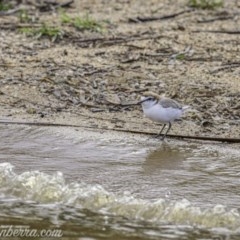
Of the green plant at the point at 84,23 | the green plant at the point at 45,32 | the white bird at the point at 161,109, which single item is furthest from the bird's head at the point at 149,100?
the green plant at the point at 84,23

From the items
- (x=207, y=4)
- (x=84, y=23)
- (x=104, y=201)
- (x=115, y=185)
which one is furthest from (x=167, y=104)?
(x=207, y=4)

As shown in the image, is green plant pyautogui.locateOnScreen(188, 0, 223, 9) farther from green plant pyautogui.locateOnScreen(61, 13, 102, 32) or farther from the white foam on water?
the white foam on water

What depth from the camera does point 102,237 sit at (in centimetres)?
659

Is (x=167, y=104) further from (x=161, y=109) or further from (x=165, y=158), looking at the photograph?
(x=165, y=158)

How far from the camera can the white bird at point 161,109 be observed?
28.1 feet

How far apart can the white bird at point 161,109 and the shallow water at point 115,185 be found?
215mm

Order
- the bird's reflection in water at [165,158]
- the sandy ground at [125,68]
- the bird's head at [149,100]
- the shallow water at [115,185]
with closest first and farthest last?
the shallow water at [115,185] → the bird's reflection in water at [165,158] → the bird's head at [149,100] → the sandy ground at [125,68]

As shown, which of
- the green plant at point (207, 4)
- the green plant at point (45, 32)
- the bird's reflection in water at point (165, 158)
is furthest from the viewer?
the green plant at point (207, 4)

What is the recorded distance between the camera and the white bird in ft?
28.1

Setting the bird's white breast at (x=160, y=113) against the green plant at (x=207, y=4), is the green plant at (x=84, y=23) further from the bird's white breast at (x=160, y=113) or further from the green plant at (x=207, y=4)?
the bird's white breast at (x=160, y=113)

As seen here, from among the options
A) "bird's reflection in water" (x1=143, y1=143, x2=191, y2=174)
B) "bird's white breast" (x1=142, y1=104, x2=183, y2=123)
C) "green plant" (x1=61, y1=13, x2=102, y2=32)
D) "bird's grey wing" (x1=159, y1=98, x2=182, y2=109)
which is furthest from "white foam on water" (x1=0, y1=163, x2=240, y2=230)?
"green plant" (x1=61, y1=13, x2=102, y2=32)

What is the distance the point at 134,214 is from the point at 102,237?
0.46 meters

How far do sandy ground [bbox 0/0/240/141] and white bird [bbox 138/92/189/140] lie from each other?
0.34 meters

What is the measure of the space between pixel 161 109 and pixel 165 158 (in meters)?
0.55
